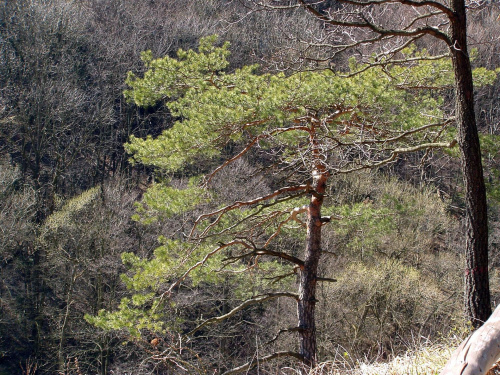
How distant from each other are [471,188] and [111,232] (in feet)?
41.1

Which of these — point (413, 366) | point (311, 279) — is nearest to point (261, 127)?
point (311, 279)

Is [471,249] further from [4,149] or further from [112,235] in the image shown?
[4,149]

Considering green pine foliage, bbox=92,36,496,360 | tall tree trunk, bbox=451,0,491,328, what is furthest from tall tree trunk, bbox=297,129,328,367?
tall tree trunk, bbox=451,0,491,328

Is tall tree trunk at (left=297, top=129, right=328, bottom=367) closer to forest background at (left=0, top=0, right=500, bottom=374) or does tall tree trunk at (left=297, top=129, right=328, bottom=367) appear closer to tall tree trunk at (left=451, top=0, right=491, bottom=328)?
forest background at (left=0, top=0, right=500, bottom=374)

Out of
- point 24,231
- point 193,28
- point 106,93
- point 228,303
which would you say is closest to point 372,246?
point 228,303

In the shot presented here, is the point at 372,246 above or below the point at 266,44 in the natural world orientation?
below

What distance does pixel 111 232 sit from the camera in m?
15.2

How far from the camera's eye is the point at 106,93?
66.3 feet

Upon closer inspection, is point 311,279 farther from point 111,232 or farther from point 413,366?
point 111,232

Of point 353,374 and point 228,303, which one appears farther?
point 228,303

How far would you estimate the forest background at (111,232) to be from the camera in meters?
13.2

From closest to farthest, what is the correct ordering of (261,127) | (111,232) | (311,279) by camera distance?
(261,127), (311,279), (111,232)

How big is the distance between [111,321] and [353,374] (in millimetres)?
4362

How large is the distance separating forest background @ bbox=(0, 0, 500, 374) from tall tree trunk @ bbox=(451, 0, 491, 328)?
13.7 feet
